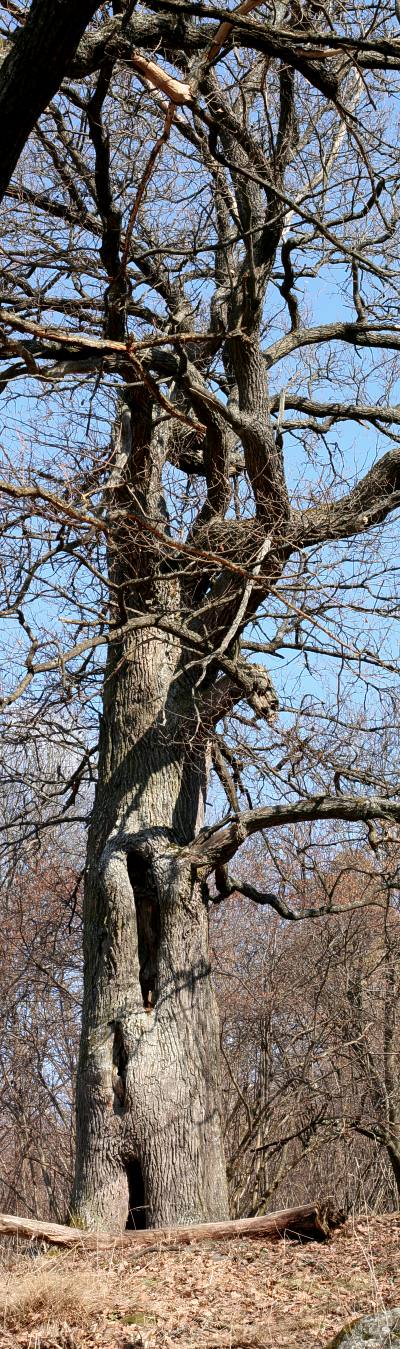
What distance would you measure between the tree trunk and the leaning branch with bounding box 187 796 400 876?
0.16 meters

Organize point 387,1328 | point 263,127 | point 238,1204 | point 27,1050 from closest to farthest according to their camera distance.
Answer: point 387,1328 < point 263,127 < point 238,1204 < point 27,1050

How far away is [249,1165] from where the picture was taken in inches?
373

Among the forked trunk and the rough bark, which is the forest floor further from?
the rough bark

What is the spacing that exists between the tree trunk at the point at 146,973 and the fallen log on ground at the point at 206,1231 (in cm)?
25

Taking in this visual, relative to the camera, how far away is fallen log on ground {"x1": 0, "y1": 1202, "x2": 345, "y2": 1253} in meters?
5.64

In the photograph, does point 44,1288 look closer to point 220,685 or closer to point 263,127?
point 220,685

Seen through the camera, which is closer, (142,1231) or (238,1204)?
(142,1231)

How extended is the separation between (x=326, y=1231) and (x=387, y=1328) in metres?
2.59

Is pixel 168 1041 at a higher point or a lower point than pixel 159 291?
lower

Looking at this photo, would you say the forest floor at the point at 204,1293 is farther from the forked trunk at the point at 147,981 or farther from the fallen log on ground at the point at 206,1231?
the forked trunk at the point at 147,981

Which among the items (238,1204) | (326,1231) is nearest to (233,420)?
(326,1231)

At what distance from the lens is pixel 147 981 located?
23.3ft

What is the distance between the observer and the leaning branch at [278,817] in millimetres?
6887

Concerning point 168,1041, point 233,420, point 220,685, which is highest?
point 233,420
